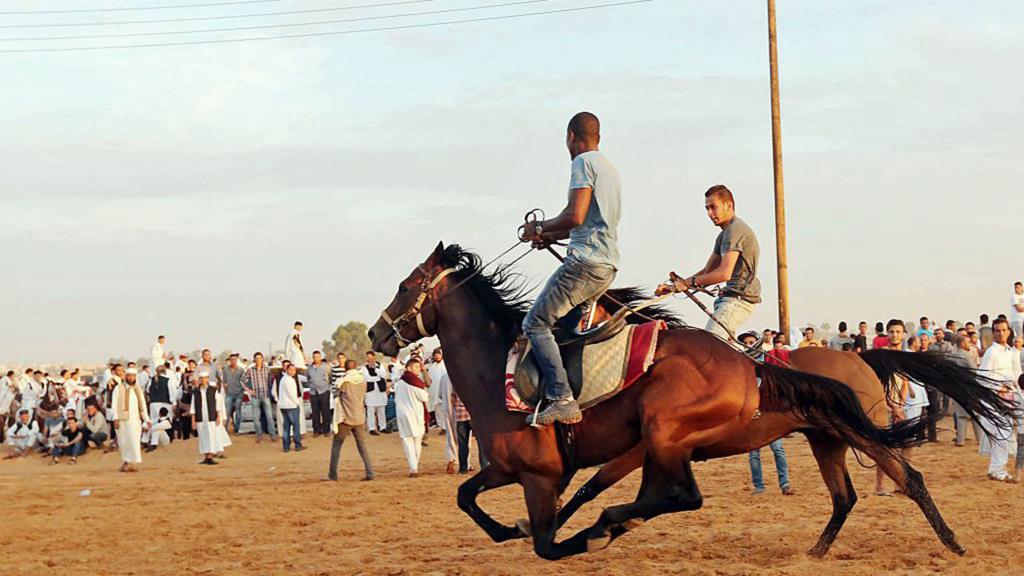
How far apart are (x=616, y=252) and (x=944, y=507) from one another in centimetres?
667

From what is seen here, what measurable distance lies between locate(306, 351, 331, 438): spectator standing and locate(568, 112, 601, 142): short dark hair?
1974 centimetres

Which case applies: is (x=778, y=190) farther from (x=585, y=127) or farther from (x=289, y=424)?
(x=585, y=127)

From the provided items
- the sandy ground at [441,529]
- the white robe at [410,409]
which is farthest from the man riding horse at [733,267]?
the white robe at [410,409]

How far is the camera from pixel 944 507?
40.9ft

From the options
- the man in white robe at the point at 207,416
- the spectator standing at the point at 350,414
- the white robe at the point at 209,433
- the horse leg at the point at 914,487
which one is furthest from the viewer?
the white robe at the point at 209,433

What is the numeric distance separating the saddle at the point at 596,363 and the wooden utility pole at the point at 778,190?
1471 cm

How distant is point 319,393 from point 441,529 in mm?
15632

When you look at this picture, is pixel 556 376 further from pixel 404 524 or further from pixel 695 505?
pixel 404 524

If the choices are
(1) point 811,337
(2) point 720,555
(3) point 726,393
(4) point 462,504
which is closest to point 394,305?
(4) point 462,504

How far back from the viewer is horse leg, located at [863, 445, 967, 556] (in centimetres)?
883

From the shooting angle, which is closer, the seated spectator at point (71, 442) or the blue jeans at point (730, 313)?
the blue jeans at point (730, 313)

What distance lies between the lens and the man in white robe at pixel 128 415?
2405 cm

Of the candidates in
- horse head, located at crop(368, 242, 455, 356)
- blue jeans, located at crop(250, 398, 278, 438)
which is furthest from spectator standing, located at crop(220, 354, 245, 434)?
horse head, located at crop(368, 242, 455, 356)

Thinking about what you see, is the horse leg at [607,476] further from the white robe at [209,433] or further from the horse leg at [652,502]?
the white robe at [209,433]
